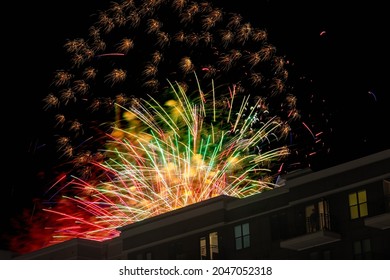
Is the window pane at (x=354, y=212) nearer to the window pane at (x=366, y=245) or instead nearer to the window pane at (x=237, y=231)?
the window pane at (x=366, y=245)

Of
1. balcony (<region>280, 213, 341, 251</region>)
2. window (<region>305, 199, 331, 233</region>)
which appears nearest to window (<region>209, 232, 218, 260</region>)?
balcony (<region>280, 213, 341, 251</region>)

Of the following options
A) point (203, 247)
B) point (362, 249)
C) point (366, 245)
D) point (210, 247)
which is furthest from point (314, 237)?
point (203, 247)

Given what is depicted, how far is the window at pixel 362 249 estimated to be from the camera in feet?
159

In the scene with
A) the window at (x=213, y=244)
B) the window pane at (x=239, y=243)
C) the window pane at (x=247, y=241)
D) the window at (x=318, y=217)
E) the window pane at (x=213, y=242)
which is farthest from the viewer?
the window pane at (x=213, y=242)

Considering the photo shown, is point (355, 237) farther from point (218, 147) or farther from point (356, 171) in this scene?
point (218, 147)

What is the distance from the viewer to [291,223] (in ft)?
172

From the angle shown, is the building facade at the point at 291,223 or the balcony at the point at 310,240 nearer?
the building facade at the point at 291,223

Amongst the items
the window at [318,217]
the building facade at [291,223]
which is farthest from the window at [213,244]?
the window at [318,217]

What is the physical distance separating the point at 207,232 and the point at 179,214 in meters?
2.52

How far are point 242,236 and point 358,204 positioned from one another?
8.92 m

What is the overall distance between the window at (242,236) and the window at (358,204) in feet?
25.8

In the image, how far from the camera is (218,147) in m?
56.9

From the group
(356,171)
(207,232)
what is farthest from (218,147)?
(356,171)
